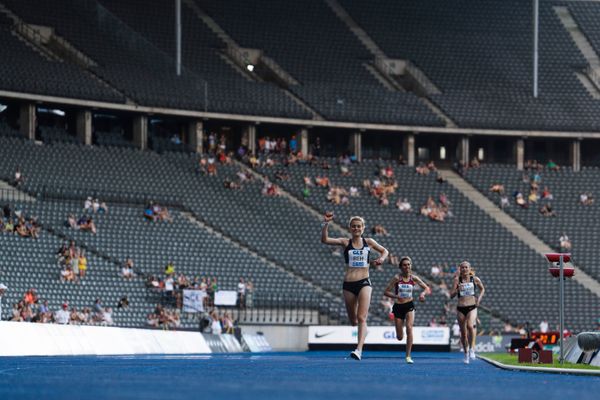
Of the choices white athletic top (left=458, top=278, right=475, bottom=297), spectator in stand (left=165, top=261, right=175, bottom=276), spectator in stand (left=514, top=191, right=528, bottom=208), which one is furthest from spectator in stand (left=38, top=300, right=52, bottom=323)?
spectator in stand (left=514, top=191, right=528, bottom=208)

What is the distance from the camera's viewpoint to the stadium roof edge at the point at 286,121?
6053 centimetres

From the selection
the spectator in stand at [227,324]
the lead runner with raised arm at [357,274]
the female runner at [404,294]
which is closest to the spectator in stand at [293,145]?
the spectator in stand at [227,324]

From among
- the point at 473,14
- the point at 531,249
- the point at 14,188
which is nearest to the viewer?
the point at 14,188

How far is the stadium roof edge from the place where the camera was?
60.5 metres

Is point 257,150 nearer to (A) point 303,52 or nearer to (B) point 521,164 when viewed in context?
(A) point 303,52

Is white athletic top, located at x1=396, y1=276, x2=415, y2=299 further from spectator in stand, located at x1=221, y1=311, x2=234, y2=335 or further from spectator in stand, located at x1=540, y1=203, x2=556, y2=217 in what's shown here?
spectator in stand, located at x1=540, y1=203, x2=556, y2=217

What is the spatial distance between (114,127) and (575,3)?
110 feet

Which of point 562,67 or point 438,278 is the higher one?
point 562,67

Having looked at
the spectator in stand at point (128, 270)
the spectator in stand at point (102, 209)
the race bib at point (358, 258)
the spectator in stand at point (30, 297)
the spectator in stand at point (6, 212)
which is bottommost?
the spectator in stand at point (30, 297)

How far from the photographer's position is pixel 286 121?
225ft

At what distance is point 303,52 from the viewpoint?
74.9 meters

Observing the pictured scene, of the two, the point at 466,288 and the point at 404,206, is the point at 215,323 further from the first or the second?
the point at 404,206

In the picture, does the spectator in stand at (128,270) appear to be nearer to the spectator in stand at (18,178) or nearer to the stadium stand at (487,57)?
the spectator in stand at (18,178)

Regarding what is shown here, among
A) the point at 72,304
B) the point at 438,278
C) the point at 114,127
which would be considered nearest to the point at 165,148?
the point at 114,127
